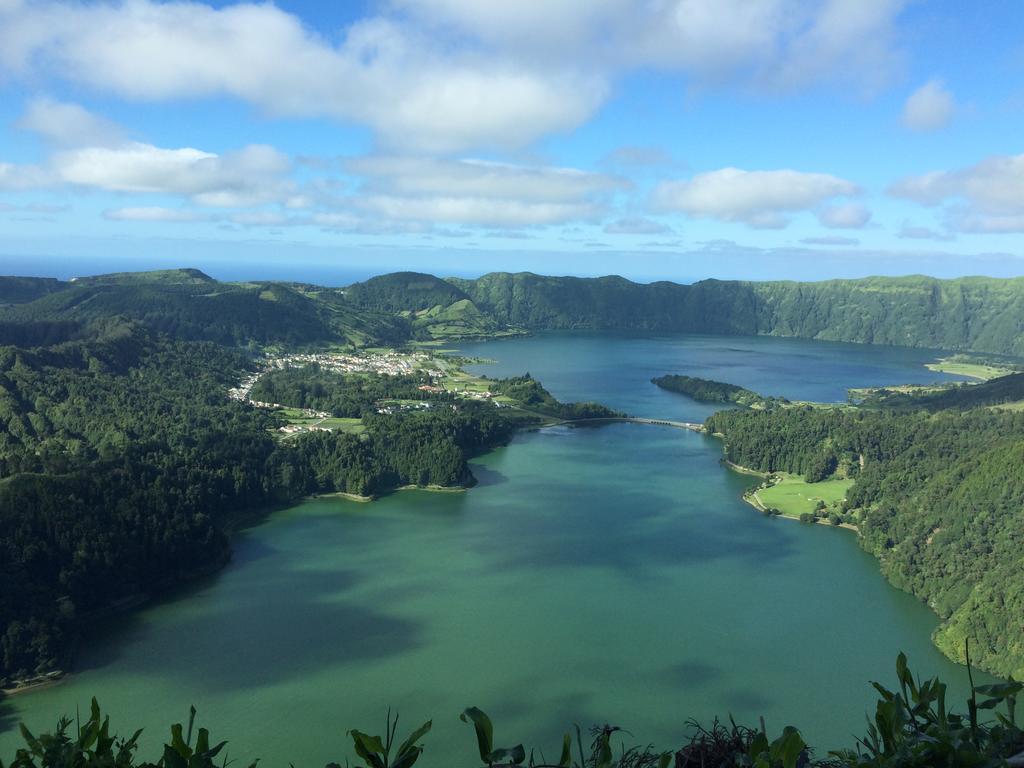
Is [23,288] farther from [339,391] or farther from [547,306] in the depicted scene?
[547,306]

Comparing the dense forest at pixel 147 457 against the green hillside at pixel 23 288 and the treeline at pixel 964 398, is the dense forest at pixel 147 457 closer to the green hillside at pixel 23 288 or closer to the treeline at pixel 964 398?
the treeline at pixel 964 398

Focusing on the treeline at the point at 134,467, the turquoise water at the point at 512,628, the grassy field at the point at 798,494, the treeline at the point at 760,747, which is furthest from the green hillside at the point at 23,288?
the treeline at the point at 760,747

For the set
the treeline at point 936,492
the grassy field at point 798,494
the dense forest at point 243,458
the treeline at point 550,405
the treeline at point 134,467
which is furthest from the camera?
the treeline at point 550,405

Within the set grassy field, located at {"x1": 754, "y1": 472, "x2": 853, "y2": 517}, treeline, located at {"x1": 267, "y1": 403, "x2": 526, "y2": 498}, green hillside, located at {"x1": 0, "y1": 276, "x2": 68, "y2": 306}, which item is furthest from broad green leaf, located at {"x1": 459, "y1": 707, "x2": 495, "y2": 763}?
green hillside, located at {"x1": 0, "y1": 276, "x2": 68, "y2": 306}

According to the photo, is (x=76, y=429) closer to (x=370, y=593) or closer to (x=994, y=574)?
(x=370, y=593)

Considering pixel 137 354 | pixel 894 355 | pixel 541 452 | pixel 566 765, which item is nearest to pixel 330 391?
pixel 137 354

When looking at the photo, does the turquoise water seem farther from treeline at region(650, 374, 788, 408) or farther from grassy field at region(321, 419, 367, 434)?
treeline at region(650, 374, 788, 408)
